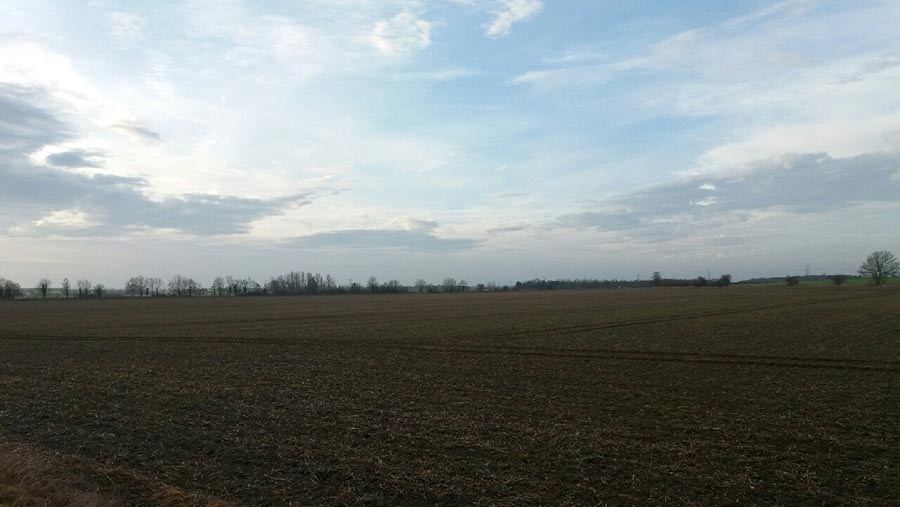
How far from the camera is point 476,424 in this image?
1099 cm

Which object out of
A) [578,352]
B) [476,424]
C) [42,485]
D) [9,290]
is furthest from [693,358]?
[9,290]

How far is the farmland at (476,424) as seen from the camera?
7.64m

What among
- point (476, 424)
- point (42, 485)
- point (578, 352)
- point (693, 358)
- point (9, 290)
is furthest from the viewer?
point (9, 290)

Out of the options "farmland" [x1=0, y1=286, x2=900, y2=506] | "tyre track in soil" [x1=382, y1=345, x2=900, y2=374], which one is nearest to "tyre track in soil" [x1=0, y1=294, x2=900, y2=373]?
"tyre track in soil" [x1=382, y1=345, x2=900, y2=374]

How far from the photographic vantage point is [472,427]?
10.8m

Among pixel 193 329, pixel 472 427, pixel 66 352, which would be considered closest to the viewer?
pixel 472 427

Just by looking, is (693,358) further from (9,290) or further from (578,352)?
(9,290)

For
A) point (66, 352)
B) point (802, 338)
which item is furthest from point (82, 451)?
point (802, 338)

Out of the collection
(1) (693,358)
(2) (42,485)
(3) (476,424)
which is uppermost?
(2) (42,485)

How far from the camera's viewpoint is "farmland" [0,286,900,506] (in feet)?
25.1

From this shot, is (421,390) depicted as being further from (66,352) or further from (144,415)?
(66,352)

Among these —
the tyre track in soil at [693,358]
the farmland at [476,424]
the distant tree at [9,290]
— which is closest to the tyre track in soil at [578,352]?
the tyre track in soil at [693,358]

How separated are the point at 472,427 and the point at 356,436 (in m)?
2.15

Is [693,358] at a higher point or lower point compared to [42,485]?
lower
